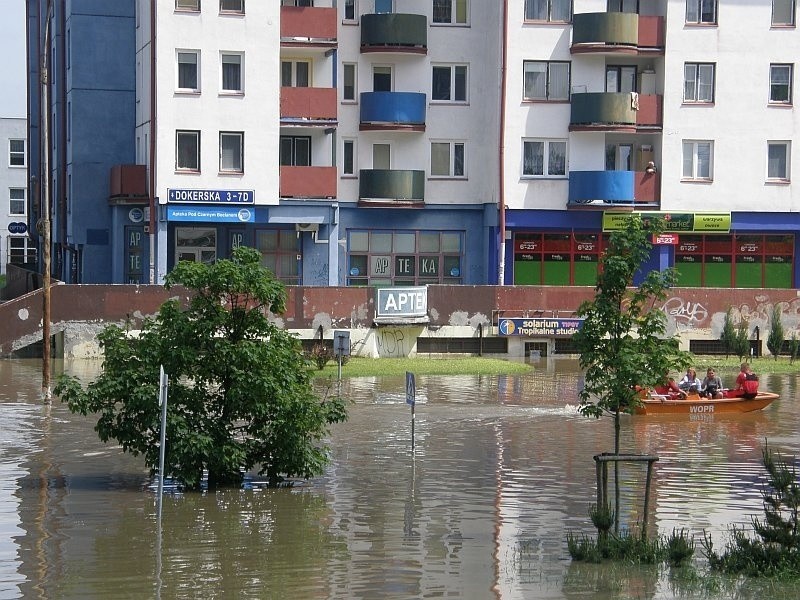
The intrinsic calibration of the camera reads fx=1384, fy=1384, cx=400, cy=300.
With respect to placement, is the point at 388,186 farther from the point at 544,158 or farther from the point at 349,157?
the point at 544,158

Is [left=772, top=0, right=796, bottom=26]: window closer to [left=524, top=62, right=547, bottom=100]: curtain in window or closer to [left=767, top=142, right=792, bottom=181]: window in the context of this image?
[left=767, top=142, right=792, bottom=181]: window

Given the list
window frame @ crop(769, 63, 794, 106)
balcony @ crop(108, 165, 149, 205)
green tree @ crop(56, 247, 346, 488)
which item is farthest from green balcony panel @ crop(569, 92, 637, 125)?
green tree @ crop(56, 247, 346, 488)

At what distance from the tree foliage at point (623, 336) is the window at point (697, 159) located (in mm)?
35129

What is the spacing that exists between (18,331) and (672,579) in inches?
1295

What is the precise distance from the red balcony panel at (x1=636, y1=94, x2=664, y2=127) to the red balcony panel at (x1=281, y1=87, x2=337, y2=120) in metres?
11.8

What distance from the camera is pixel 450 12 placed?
2157 inches

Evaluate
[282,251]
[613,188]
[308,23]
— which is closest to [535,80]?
[613,188]

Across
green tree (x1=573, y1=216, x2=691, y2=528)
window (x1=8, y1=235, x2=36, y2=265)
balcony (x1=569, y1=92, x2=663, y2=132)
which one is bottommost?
green tree (x1=573, y1=216, x2=691, y2=528)

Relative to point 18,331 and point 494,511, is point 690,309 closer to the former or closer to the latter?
point 18,331

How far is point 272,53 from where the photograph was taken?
5072 centimetres

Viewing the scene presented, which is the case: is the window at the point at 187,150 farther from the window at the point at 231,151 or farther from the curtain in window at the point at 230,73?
the curtain in window at the point at 230,73

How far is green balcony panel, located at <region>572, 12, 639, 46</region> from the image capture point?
52.4 metres

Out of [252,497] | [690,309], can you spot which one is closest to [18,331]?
[690,309]

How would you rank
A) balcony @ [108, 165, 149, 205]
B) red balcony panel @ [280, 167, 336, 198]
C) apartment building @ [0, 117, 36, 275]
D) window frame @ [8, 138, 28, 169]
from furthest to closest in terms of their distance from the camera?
window frame @ [8, 138, 28, 169]
apartment building @ [0, 117, 36, 275]
balcony @ [108, 165, 149, 205]
red balcony panel @ [280, 167, 336, 198]
